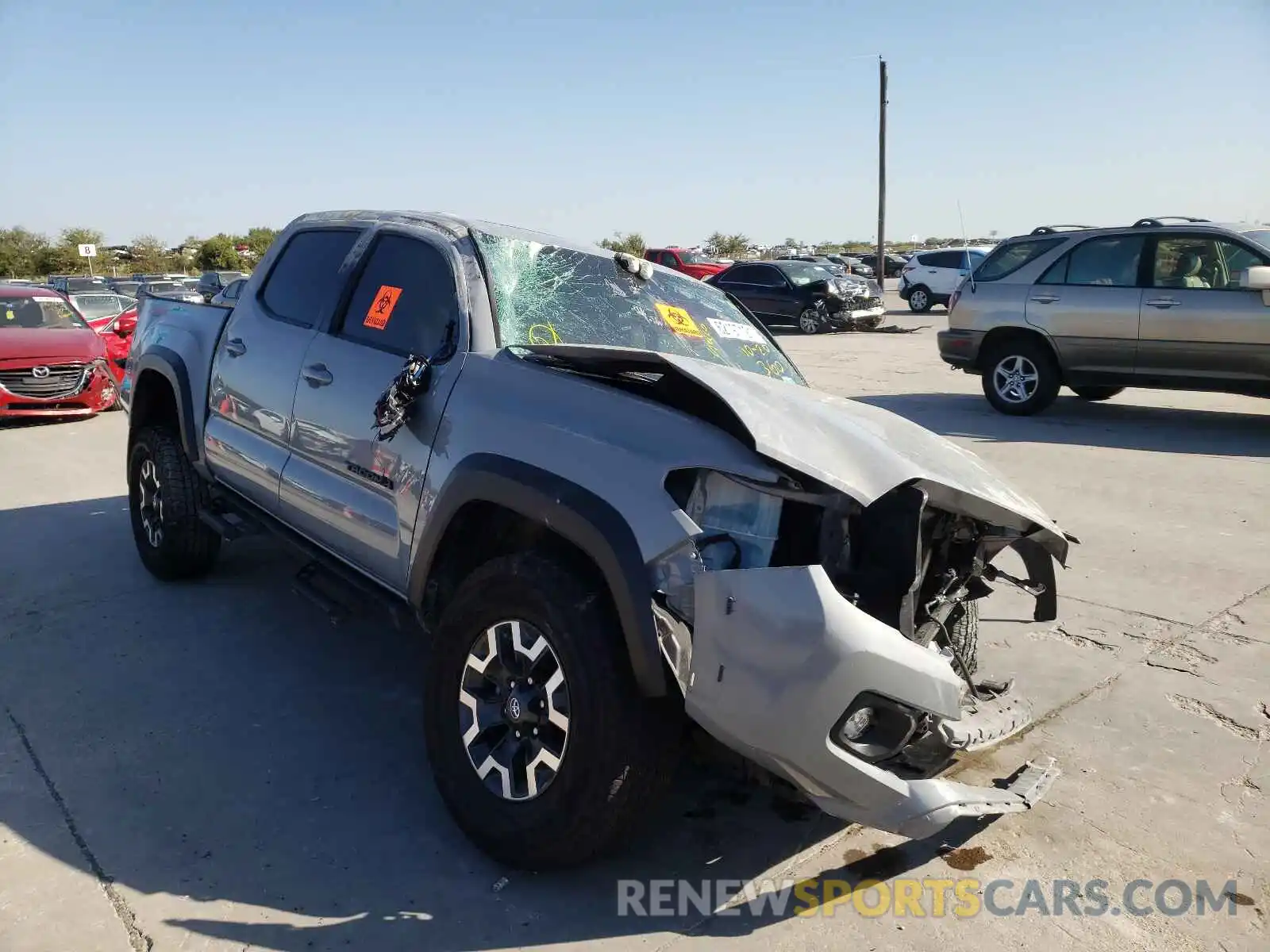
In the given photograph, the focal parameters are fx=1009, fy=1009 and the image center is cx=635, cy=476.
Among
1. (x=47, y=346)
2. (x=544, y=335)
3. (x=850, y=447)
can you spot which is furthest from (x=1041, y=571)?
(x=47, y=346)

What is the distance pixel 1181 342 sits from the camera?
30.7 ft

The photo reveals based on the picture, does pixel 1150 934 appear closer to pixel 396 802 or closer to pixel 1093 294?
pixel 396 802

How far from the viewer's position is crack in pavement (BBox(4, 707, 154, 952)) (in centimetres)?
261

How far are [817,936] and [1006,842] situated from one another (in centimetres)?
80

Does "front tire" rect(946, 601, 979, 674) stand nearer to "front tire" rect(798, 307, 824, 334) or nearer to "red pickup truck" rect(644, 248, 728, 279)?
"front tire" rect(798, 307, 824, 334)

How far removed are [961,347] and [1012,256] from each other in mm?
1088

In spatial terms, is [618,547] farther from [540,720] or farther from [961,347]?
[961,347]

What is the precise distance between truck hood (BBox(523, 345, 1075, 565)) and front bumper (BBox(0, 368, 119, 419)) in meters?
9.38

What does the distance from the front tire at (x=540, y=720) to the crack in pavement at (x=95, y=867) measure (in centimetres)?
85

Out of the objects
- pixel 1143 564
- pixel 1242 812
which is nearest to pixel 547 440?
pixel 1242 812

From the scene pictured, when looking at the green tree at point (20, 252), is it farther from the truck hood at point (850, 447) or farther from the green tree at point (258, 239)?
the truck hood at point (850, 447)

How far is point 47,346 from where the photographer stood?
10812mm

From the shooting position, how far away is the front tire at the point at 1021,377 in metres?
10.4

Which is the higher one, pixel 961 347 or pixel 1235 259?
pixel 1235 259
